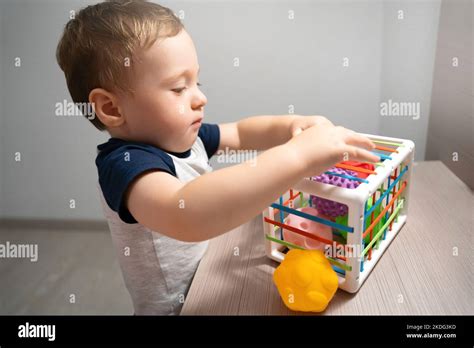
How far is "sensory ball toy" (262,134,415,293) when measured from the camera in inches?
19.4

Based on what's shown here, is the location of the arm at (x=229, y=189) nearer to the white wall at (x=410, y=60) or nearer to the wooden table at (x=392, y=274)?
the wooden table at (x=392, y=274)

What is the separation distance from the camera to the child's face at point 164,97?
525 mm

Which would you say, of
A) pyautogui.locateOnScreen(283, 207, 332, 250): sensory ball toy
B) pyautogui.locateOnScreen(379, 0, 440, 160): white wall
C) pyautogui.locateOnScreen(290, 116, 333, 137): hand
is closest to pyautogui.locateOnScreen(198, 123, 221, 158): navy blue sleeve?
pyautogui.locateOnScreen(290, 116, 333, 137): hand

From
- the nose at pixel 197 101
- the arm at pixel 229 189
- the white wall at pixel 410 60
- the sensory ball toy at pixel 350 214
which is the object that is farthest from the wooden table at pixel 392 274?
the white wall at pixel 410 60

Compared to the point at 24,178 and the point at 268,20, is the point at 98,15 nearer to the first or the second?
the point at 268,20

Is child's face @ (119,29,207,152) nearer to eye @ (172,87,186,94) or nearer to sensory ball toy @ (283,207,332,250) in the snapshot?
eye @ (172,87,186,94)

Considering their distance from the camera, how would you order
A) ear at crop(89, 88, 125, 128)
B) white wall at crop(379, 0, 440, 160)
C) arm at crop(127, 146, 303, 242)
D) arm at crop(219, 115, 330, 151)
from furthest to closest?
white wall at crop(379, 0, 440, 160) → arm at crop(219, 115, 330, 151) → ear at crop(89, 88, 125, 128) → arm at crop(127, 146, 303, 242)

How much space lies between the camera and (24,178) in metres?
1.27

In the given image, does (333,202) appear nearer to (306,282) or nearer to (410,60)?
(306,282)

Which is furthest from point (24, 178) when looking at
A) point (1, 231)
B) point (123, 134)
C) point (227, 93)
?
point (123, 134)

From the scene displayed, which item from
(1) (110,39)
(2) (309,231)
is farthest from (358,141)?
(1) (110,39)

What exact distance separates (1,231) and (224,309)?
3.53 ft

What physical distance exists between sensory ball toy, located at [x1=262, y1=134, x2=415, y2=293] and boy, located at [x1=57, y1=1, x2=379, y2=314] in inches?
1.6

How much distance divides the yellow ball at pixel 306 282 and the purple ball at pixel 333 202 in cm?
8
